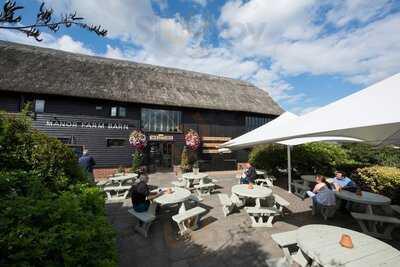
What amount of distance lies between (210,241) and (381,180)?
6.77m

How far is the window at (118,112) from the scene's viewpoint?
14.5 metres

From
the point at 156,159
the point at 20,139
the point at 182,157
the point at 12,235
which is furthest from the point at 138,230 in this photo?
the point at 156,159

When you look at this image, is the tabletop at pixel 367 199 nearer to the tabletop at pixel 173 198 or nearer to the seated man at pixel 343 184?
the seated man at pixel 343 184

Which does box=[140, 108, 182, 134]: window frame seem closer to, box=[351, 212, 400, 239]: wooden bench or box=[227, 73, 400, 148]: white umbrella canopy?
box=[351, 212, 400, 239]: wooden bench

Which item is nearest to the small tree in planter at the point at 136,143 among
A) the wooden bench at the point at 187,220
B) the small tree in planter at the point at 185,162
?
the small tree in planter at the point at 185,162

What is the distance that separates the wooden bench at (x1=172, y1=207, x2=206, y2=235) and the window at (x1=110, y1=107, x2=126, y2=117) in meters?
11.1

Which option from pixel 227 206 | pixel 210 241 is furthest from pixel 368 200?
pixel 210 241

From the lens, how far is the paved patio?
161 inches

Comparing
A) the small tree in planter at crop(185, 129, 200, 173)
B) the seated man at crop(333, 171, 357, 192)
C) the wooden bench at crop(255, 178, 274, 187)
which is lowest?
the wooden bench at crop(255, 178, 274, 187)

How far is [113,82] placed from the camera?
50.6ft

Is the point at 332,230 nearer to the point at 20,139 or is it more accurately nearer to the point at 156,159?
the point at 20,139

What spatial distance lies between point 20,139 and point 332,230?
20.2 feet

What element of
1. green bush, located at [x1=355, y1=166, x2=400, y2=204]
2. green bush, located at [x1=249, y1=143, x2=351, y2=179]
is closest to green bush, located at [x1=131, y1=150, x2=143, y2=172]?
green bush, located at [x1=249, y1=143, x2=351, y2=179]

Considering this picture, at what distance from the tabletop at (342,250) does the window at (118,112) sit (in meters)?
13.7
